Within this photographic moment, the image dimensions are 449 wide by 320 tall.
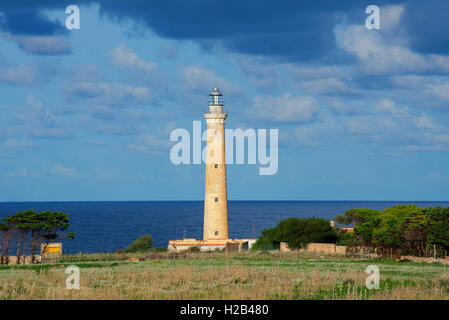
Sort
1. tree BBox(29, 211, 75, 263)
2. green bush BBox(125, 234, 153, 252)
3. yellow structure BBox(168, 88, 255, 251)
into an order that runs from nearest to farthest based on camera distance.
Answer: tree BBox(29, 211, 75, 263) → yellow structure BBox(168, 88, 255, 251) → green bush BBox(125, 234, 153, 252)

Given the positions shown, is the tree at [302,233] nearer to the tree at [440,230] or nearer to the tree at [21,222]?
the tree at [440,230]

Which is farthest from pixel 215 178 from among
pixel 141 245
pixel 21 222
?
pixel 21 222

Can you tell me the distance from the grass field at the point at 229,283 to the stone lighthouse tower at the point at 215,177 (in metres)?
24.9

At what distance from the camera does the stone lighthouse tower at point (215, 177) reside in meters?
63.9

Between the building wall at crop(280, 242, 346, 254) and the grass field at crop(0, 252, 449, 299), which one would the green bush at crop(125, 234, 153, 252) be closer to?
the building wall at crop(280, 242, 346, 254)

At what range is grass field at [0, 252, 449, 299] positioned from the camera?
27.0 meters

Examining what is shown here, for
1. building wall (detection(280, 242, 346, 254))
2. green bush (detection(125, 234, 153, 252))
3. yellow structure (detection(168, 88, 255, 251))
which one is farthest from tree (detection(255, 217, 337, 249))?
green bush (detection(125, 234, 153, 252))

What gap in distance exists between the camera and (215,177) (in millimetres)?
63906

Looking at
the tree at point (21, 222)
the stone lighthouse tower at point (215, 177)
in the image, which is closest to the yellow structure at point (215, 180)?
the stone lighthouse tower at point (215, 177)

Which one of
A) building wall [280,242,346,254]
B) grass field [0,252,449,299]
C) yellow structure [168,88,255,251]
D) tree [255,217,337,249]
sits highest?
yellow structure [168,88,255,251]

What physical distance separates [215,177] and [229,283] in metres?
33.5

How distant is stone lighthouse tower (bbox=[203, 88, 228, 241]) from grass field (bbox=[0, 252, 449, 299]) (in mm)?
24940

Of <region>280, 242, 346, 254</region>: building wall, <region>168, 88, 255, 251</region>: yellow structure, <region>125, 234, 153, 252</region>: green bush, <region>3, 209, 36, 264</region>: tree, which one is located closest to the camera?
<region>3, 209, 36, 264</region>: tree
